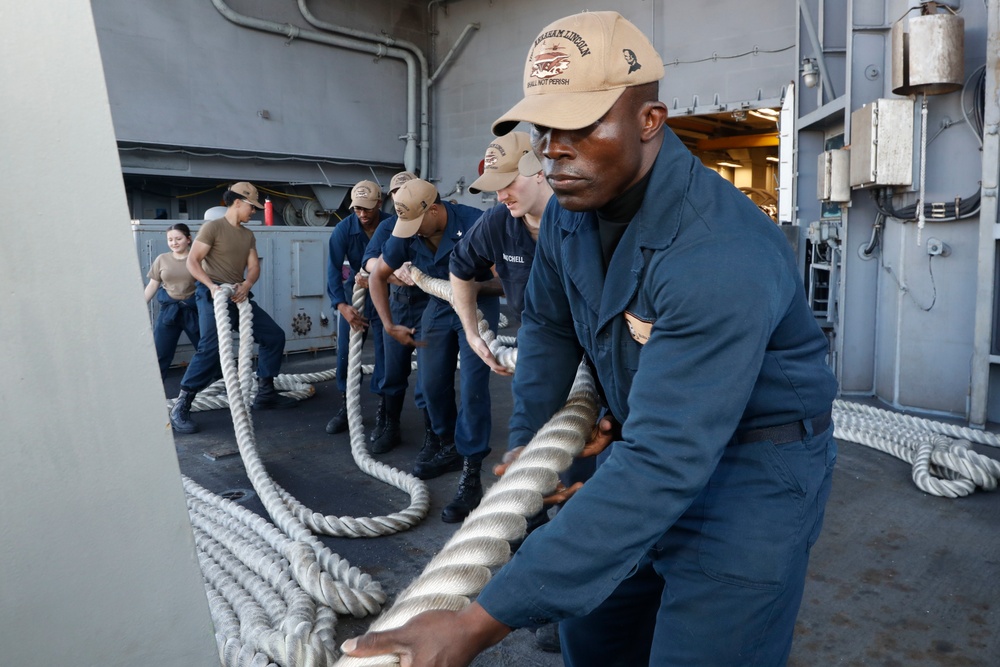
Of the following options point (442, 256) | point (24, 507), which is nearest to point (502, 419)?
point (442, 256)

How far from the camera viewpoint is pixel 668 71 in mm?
10211

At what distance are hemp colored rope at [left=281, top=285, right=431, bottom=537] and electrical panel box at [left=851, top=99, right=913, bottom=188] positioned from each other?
A: 3375mm

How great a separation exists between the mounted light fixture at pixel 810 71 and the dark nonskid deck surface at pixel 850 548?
10.4ft

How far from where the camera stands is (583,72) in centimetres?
127

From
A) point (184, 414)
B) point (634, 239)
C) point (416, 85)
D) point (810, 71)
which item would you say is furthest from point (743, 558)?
point (416, 85)

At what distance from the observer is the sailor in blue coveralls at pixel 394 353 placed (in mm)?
4785

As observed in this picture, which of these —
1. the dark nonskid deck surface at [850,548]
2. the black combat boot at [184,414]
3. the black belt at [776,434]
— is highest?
the black belt at [776,434]

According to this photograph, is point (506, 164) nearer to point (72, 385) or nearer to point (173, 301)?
point (72, 385)

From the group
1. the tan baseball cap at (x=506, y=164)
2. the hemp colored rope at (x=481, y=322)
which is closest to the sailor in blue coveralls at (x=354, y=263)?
the hemp colored rope at (x=481, y=322)

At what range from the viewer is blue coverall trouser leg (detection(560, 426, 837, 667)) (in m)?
1.38

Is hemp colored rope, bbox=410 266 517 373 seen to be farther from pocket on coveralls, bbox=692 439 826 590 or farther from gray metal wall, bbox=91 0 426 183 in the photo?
gray metal wall, bbox=91 0 426 183

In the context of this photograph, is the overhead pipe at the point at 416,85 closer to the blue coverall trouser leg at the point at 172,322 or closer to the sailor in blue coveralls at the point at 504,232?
the blue coverall trouser leg at the point at 172,322

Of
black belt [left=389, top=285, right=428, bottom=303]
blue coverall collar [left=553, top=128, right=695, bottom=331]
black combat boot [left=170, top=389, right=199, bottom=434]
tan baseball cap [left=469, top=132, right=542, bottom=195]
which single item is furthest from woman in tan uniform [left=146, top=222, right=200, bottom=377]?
blue coverall collar [left=553, top=128, right=695, bottom=331]

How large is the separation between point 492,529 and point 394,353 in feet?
12.5
